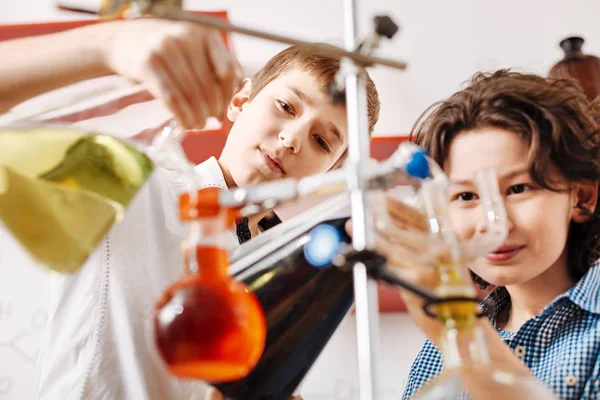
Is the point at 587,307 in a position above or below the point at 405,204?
below

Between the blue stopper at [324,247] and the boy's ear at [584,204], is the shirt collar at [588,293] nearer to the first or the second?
the boy's ear at [584,204]

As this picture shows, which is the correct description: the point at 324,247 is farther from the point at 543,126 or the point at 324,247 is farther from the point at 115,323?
the point at 543,126

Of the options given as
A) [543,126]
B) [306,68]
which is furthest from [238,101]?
[543,126]

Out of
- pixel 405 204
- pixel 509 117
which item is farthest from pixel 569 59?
pixel 405 204

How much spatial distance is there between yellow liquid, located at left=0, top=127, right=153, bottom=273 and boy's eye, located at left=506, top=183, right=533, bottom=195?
0.48 metres

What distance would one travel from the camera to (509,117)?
2.72ft

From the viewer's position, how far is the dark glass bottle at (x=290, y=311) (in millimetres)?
469

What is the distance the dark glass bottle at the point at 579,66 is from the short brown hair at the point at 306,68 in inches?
23.9

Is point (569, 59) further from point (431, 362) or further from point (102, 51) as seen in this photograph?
point (102, 51)

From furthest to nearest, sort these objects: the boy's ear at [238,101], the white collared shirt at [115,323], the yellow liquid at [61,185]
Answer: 1. the boy's ear at [238,101]
2. the white collared shirt at [115,323]
3. the yellow liquid at [61,185]

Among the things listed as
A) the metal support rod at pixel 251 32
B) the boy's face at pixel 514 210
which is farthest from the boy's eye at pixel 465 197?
the metal support rod at pixel 251 32

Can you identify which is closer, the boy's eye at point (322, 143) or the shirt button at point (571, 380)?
the shirt button at point (571, 380)

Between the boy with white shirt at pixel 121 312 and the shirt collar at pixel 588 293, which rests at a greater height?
the shirt collar at pixel 588 293

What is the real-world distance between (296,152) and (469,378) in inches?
22.8
